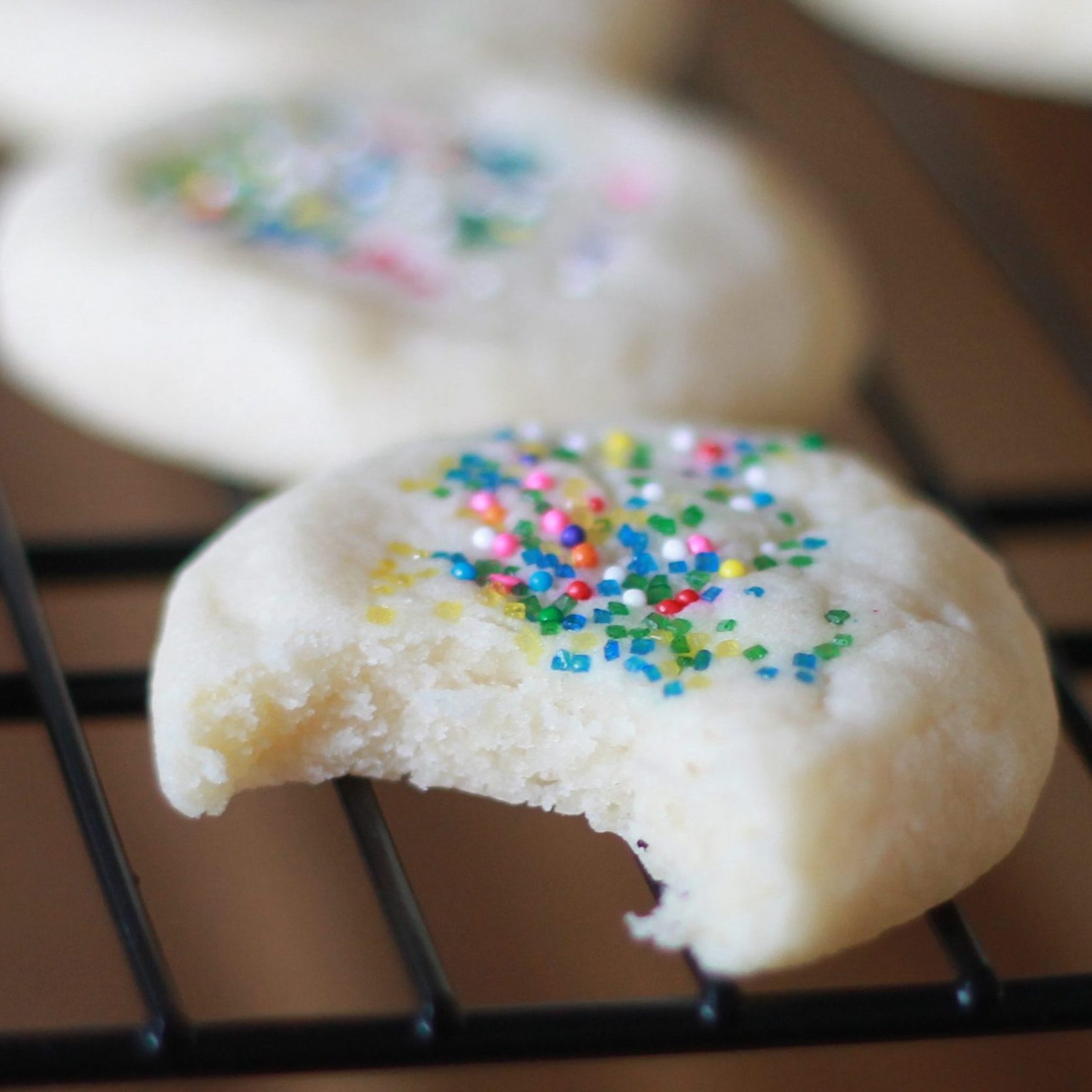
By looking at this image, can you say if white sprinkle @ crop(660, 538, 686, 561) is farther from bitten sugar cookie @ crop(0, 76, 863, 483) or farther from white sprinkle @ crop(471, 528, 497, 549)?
bitten sugar cookie @ crop(0, 76, 863, 483)

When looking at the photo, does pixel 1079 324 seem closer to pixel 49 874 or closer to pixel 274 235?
pixel 274 235

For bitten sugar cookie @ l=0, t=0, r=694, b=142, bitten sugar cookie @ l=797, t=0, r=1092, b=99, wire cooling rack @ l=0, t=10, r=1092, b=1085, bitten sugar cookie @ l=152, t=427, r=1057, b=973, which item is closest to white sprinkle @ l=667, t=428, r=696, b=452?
bitten sugar cookie @ l=152, t=427, r=1057, b=973

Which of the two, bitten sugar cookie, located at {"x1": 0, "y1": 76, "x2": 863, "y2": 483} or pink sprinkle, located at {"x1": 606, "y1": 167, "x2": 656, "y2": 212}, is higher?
pink sprinkle, located at {"x1": 606, "y1": 167, "x2": 656, "y2": 212}

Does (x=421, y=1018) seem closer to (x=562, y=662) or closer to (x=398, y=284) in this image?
(x=562, y=662)

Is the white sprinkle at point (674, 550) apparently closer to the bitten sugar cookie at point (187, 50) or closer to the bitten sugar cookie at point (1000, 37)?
the bitten sugar cookie at point (187, 50)

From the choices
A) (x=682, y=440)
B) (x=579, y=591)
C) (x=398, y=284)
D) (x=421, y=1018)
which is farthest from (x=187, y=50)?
(x=421, y=1018)
